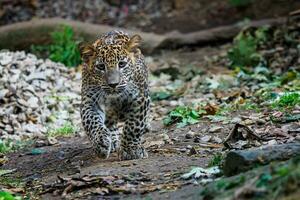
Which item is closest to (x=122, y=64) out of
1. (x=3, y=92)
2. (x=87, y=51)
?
(x=87, y=51)

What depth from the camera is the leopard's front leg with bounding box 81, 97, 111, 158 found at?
9055mm

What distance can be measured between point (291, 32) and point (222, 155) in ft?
29.6

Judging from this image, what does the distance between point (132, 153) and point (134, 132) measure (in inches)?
10.0

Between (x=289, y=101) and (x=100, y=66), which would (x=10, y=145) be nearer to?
(x=100, y=66)

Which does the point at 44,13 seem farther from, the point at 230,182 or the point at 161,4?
the point at 230,182

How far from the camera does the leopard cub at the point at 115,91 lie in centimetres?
880

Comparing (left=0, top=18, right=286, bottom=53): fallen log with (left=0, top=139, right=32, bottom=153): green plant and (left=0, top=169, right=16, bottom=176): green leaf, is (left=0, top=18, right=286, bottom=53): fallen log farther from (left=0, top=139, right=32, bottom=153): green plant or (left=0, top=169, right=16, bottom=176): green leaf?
(left=0, top=169, right=16, bottom=176): green leaf

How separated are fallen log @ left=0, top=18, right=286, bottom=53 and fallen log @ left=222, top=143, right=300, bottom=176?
35.3ft

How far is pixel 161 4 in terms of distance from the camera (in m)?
23.1

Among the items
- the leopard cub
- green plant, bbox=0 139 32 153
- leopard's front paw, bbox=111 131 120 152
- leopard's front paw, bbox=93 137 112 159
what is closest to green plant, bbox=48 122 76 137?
green plant, bbox=0 139 32 153

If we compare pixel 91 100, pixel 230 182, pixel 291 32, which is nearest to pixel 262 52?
pixel 291 32

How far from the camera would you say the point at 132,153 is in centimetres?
897

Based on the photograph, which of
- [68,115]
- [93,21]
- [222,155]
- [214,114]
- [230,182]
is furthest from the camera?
[93,21]

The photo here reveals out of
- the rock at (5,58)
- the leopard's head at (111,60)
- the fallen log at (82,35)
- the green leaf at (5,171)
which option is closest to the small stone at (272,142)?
the leopard's head at (111,60)
